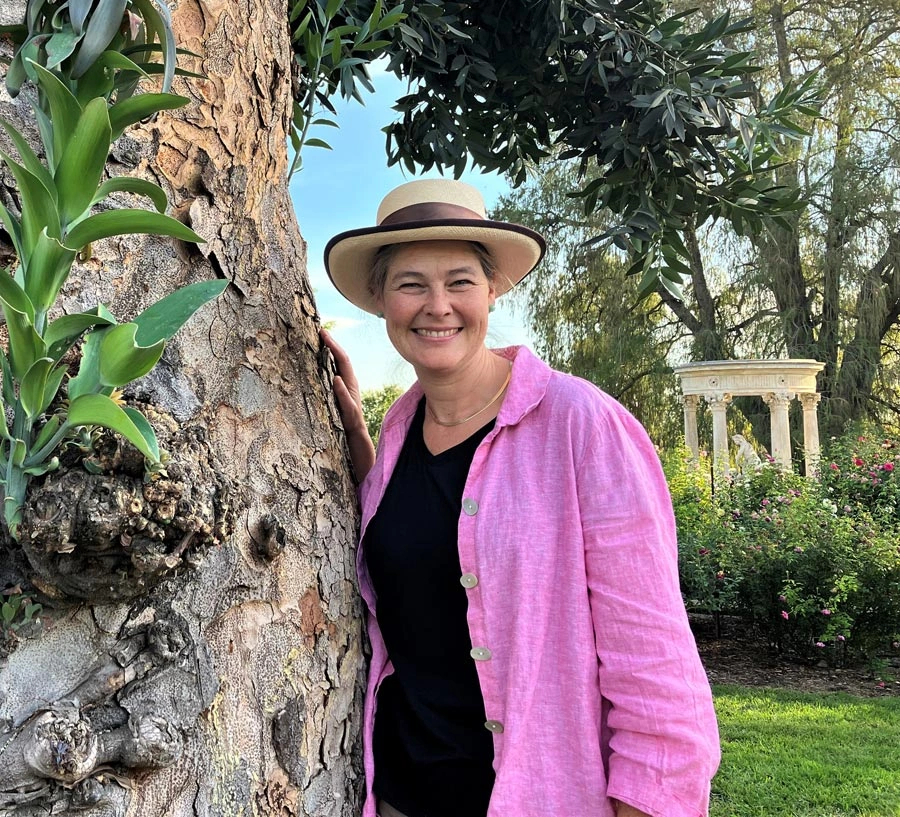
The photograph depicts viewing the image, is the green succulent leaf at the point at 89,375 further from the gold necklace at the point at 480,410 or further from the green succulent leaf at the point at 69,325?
the gold necklace at the point at 480,410

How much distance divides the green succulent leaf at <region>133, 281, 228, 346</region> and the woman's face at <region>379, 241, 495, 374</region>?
71 cm

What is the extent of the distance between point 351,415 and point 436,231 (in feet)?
1.52

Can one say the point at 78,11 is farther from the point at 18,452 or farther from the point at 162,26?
the point at 18,452

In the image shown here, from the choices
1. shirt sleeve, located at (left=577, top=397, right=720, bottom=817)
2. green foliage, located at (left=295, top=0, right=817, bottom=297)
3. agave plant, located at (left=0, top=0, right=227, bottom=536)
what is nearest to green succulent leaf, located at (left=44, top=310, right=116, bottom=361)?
agave plant, located at (left=0, top=0, right=227, bottom=536)

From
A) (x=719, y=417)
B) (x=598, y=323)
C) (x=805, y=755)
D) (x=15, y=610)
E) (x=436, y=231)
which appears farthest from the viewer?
(x=598, y=323)

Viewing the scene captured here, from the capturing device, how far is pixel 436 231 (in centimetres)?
164

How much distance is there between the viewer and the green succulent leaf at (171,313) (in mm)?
996

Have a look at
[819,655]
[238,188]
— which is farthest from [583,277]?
[238,188]

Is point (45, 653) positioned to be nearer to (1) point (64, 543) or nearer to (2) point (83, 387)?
(1) point (64, 543)

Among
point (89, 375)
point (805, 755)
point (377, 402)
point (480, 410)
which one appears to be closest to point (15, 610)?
point (89, 375)

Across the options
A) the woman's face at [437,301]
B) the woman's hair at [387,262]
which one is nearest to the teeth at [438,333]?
the woman's face at [437,301]

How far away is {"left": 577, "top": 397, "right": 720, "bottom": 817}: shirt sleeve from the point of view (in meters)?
1.38

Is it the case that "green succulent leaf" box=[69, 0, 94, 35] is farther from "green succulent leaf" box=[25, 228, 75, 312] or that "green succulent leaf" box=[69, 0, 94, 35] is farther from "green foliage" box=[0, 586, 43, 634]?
"green foliage" box=[0, 586, 43, 634]

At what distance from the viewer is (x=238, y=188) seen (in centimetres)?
156
